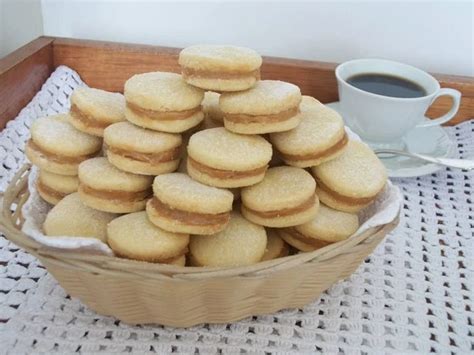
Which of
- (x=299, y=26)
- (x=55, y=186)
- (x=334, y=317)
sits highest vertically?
(x=299, y=26)

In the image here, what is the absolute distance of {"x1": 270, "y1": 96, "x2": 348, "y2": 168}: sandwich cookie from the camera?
63 centimetres

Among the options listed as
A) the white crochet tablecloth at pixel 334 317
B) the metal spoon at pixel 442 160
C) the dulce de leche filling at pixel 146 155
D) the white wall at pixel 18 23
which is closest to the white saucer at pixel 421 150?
the metal spoon at pixel 442 160

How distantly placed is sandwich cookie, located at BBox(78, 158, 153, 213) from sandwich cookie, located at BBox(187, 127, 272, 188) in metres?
0.07

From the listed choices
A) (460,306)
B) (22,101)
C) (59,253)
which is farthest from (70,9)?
(460,306)

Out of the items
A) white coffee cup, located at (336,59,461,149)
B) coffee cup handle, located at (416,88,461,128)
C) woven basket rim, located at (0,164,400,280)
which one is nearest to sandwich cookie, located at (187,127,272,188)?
woven basket rim, located at (0,164,400,280)

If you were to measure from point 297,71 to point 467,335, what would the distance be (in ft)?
2.05

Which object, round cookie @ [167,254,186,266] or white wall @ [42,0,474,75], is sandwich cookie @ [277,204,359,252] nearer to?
round cookie @ [167,254,186,266]

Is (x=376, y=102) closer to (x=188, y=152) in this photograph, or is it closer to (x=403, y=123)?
(x=403, y=123)

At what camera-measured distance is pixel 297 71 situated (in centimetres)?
106

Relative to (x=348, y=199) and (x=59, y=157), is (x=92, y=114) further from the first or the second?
(x=348, y=199)

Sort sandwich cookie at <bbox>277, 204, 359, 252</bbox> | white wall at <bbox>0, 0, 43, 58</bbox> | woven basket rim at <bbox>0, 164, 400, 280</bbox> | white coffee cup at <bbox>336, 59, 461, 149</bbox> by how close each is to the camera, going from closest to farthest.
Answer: woven basket rim at <bbox>0, 164, 400, 280</bbox>
sandwich cookie at <bbox>277, 204, 359, 252</bbox>
white coffee cup at <bbox>336, 59, 461, 149</bbox>
white wall at <bbox>0, 0, 43, 58</bbox>

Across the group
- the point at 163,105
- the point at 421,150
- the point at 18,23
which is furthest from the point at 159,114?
the point at 18,23

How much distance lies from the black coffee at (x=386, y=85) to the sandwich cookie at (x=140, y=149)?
463mm

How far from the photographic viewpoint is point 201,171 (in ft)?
1.92
